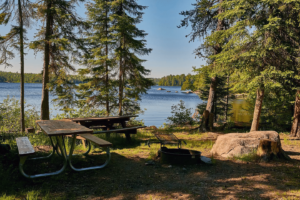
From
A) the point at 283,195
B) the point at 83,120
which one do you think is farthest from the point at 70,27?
the point at 283,195

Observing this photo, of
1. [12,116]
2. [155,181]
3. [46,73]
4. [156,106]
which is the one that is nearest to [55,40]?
[46,73]

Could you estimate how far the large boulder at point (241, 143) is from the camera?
501 centimetres

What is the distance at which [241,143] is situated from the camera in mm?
5125

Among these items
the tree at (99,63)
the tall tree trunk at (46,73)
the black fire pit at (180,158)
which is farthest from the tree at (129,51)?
the black fire pit at (180,158)

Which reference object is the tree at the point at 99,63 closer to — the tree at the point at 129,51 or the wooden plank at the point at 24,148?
the tree at the point at 129,51

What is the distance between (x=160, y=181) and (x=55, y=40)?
8104 mm

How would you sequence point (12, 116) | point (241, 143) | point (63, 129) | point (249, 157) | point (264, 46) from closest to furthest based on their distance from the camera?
point (63, 129) → point (249, 157) → point (241, 143) → point (264, 46) → point (12, 116)

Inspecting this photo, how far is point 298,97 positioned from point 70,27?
35.2ft

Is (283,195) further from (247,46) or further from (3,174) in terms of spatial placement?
(247,46)

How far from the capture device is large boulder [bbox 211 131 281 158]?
5.01m

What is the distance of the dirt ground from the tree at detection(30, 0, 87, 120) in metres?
6.69

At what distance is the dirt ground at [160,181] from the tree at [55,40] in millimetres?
6693

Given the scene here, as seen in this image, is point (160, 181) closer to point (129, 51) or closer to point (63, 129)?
point (63, 129)

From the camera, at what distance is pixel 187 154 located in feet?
14.6
